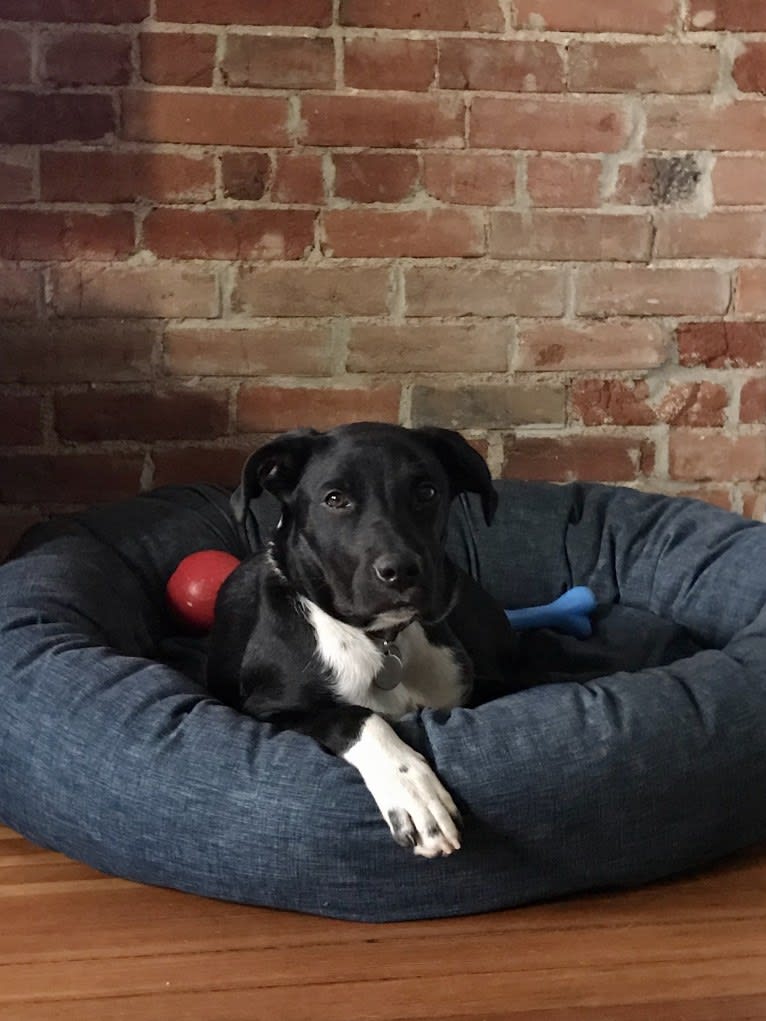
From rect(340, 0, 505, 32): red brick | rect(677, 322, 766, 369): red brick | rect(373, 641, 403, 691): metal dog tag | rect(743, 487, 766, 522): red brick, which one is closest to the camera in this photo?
rect(373, 641, 403, 691): metal dog tag

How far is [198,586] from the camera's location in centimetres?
298

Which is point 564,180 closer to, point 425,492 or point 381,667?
point 425,492

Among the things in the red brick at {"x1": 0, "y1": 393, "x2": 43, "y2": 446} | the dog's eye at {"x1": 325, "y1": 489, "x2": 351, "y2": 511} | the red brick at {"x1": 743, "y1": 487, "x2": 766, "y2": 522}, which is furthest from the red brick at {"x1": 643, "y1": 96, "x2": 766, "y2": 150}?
the red brick at {"x1": 0, "y1": 393, "x2": 43, "y2": 446}

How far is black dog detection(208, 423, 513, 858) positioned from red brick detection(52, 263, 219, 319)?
1148mm

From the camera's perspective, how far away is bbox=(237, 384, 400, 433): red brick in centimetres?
349

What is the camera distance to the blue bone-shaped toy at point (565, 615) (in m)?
3.07

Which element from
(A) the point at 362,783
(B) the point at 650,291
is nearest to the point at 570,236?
(B) the point at 650,291

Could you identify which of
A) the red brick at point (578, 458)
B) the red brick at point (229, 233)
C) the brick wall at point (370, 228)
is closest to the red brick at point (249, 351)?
the brick wall at point (370, 228)

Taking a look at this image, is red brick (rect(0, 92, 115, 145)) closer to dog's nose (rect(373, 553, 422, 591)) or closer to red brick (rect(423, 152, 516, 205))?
red brick (rect(423, 152, 516, 205))

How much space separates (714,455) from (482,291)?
0.91 m

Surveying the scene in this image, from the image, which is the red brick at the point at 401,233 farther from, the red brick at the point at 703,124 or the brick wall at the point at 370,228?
the red brick at the point at 703,124

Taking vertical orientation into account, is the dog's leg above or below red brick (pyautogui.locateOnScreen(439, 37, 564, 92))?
below

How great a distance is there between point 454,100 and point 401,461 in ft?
5.16

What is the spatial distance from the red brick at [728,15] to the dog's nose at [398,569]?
218 cm
